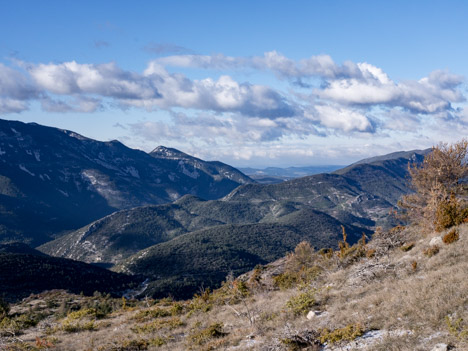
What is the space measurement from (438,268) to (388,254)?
29.5ft

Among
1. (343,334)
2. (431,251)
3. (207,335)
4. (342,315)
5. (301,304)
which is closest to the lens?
(343,334)

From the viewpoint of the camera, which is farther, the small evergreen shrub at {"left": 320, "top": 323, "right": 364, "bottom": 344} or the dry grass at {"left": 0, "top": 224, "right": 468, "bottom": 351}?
the small evergreen shrub at {"left": 320, "top": 323, "right": 364, "bottom": 344}

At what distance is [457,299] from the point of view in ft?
42.2

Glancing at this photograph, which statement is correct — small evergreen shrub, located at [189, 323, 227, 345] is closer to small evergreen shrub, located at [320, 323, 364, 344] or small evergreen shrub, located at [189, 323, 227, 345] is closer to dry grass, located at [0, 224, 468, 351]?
dry grass, located at [0, 224, 468, 351]

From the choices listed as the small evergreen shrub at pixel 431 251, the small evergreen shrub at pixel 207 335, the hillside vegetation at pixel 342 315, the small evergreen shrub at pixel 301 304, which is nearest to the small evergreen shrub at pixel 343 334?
the hillside vegetation at pixel 342 315

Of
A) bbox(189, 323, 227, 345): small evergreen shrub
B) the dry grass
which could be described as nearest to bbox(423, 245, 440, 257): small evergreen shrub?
the dry grass

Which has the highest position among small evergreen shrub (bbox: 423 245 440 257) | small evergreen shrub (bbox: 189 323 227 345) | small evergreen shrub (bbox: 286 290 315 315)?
small evergreen shrub (bbox: 423 245 440 257)

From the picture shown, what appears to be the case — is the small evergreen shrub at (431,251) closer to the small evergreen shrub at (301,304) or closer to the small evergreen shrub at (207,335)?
the small evergreen shrub at (301,304)

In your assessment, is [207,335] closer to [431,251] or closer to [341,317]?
[341,317]

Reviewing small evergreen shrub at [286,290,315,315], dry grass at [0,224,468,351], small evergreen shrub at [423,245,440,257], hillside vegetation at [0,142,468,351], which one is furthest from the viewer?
small evergreen shrub at [423,245,440,257]

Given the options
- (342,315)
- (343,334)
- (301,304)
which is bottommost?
(301,304)

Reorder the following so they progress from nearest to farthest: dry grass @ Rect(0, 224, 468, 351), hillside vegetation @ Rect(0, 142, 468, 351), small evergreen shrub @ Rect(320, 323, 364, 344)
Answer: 1. dry grass @ Rect(0, 224, 468, 351)
2. hillside vegetation @ Rect(0, 142, 468, 351)
3. small evergreen shrub @ Rect(320, 323, 364, 344)

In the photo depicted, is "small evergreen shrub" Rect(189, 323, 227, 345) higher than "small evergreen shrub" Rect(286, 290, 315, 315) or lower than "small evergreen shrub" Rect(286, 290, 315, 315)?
lower

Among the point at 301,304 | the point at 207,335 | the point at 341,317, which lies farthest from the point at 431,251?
the point at 207,335
